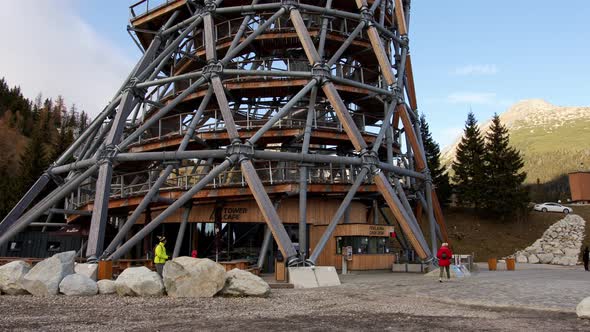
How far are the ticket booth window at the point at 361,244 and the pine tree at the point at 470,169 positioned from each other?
26880 millimetres

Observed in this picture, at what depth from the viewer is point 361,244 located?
2391 cm

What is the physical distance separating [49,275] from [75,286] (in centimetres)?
86

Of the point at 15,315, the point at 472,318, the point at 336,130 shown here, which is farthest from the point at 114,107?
the point at 472,318

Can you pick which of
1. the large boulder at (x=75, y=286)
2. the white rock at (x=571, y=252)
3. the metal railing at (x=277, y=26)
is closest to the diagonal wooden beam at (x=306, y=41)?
the metal railing at (x=277, y=26)

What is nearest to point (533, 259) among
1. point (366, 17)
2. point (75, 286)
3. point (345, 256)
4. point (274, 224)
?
point (345, 256)

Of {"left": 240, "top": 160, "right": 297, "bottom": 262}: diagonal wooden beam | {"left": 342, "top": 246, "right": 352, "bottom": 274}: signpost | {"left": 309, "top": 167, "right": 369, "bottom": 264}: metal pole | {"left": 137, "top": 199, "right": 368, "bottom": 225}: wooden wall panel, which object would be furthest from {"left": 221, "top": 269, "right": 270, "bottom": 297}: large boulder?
{"left": 137, "top": 199, "right": 368, "bottom": 225}: wooden wall panel

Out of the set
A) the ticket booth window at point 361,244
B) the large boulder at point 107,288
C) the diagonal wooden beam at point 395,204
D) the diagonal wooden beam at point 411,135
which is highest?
the diagonal wooden beam at point 411,135

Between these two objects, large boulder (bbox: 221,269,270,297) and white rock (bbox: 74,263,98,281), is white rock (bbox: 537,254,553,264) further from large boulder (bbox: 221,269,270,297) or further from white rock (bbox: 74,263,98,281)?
white rock (bbox: 74,263,98,281)

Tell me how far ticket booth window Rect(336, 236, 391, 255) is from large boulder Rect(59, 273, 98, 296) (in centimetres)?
1329

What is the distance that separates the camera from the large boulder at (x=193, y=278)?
12.6 meters

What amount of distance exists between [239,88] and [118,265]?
10928mm

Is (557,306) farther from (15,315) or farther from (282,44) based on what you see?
(282,44)

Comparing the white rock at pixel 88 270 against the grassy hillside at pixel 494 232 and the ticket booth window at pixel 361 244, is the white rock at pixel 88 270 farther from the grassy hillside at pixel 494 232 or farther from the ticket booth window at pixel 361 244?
the grassy hillside at pixel 494 232

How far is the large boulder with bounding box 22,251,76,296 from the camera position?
13141 millimetres
